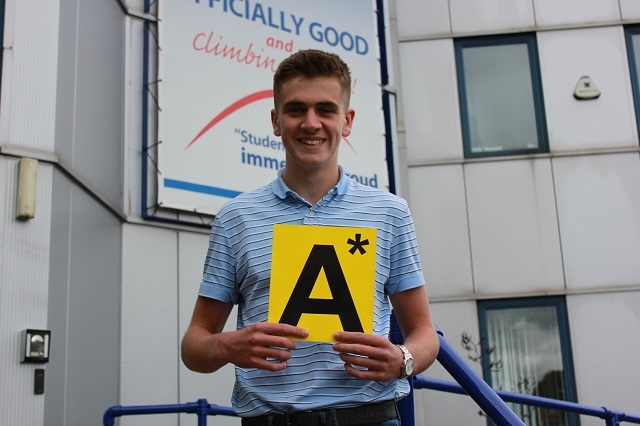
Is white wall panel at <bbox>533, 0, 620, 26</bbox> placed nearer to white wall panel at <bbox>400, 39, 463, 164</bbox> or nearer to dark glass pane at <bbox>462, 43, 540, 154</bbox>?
dark glass pane at <bbox>462, 43, 540, 154</bbox>

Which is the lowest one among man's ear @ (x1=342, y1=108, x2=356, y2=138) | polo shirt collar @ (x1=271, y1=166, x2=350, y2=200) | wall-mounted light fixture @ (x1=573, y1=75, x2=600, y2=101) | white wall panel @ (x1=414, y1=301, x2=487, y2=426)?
white wall panel @ (x1=414, y1=301, x2=487, y2=426)

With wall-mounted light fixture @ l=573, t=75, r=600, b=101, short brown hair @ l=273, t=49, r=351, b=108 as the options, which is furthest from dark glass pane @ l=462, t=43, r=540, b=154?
short brown hair @ l=273, t=49, r=351, b=108

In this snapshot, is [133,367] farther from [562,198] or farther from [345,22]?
[562,198]

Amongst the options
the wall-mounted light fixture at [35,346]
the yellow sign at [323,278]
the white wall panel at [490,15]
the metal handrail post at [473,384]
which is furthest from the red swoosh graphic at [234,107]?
the yellow sign at [323,278]

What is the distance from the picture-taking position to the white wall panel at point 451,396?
309 inches

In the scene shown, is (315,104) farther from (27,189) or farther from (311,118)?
(27,189)

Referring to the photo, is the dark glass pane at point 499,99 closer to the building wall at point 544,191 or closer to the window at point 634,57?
the building wall at point 544,191

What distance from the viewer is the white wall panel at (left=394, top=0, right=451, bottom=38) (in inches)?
345

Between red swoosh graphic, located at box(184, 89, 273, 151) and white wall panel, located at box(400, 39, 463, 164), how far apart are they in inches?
76.5

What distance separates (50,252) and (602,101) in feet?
19.3

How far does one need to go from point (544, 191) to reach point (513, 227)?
0.49 meters

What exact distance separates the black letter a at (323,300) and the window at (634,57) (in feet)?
23.9

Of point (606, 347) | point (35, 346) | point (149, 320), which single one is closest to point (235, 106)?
point (149, 320)

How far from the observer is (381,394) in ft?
6.59
